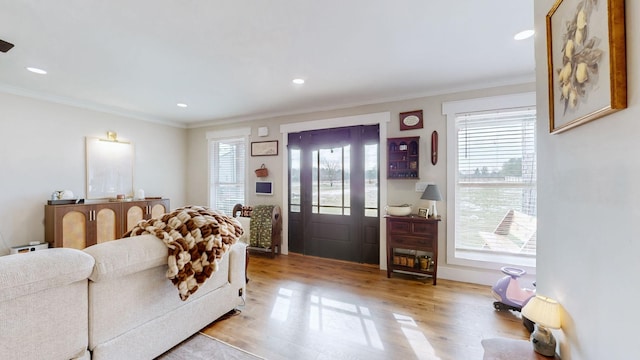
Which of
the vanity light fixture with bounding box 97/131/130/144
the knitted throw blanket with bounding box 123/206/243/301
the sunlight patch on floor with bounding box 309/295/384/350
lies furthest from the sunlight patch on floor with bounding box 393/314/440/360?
the vanity light fixture with bounding box 97/131/130/144

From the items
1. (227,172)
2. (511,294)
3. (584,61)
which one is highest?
(584,61)

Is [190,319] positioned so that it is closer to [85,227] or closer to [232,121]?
[85,227]

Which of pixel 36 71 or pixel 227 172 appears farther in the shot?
pixel 227 172

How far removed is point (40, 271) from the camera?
4.11ft

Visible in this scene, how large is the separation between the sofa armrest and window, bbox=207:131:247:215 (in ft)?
11.6

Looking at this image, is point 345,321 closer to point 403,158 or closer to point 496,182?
point 403,158

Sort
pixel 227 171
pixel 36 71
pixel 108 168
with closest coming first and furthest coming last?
pixel 36 71
pixel 108 168
pixel 227 171

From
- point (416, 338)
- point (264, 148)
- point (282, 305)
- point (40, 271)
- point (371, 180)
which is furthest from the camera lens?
point (264, 148)

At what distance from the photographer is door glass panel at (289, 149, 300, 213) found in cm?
438

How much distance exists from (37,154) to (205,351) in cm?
373

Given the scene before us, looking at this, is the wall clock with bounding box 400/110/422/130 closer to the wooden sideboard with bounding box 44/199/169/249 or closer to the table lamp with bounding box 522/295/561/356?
the table lamp with bounding box 522/295/561/356

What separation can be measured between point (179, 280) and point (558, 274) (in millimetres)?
2146

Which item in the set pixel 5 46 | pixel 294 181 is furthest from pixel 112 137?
pixel 294 181

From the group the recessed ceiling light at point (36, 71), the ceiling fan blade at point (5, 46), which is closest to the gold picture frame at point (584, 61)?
the ceiling fan blade at point (5, 46)
